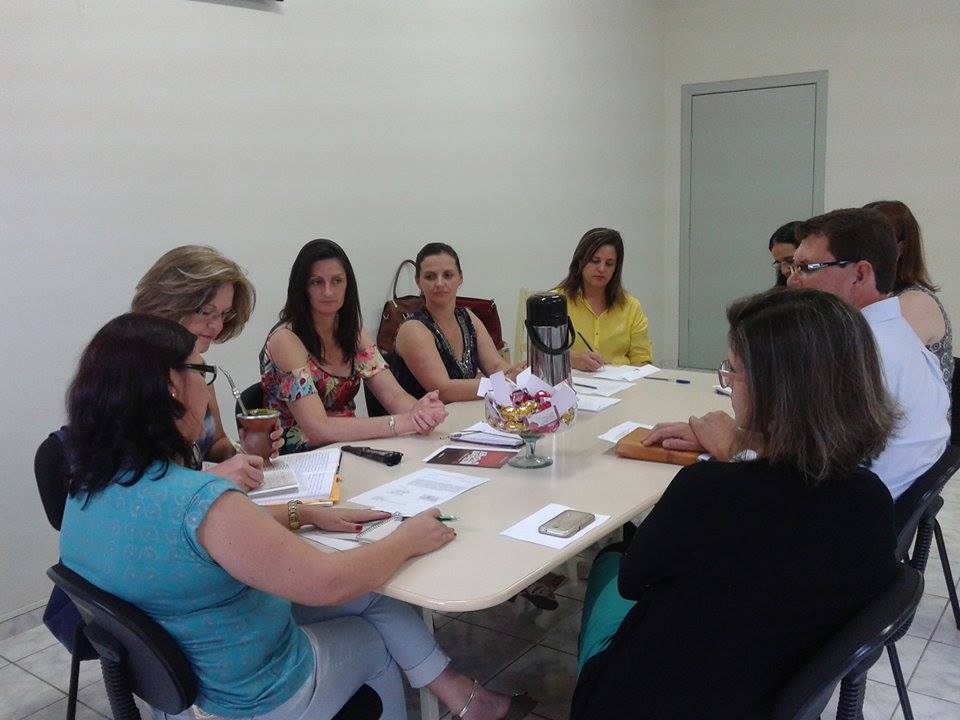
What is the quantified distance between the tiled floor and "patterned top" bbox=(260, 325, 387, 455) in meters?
0.81

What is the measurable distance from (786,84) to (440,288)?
3.86 metres

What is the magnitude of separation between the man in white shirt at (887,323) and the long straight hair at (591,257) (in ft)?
4.18

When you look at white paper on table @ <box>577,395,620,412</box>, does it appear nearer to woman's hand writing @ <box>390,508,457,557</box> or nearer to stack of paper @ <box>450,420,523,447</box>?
stack of paper @ <box>450,420,523,447</box>

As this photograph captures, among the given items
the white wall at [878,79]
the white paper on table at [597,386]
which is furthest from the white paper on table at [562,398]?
the white wall at [878,79]

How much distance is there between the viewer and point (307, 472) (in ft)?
7.13

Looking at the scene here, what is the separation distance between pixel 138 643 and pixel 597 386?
6.97 feet

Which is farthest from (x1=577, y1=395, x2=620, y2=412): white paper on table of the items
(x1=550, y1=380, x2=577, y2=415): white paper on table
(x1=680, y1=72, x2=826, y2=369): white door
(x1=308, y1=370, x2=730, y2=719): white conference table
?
(x1=680, y1=72, x2=826, y2=369): white door

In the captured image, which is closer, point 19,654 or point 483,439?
point 483,439

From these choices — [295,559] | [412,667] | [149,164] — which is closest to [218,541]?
[295,559]

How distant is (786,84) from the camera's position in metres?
5.93

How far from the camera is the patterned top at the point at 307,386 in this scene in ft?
8.75

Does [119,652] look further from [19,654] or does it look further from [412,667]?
[19,654]

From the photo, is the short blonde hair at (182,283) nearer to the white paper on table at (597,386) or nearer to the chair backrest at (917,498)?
the white paper on table at (597,386)

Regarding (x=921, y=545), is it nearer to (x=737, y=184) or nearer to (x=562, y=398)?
(x=562, y=398)
